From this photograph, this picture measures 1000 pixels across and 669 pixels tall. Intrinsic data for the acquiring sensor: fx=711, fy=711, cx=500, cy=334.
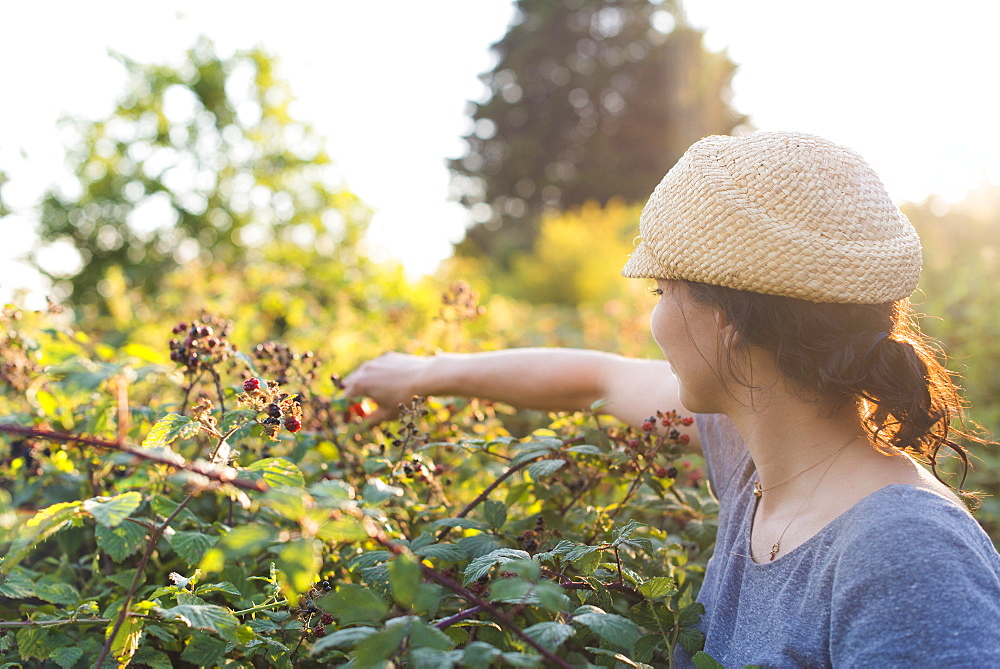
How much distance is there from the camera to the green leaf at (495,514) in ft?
4.34

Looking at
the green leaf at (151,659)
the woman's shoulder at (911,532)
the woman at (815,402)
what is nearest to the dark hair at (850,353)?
the woman at (815,402)

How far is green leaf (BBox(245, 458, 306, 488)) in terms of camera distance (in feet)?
2.91

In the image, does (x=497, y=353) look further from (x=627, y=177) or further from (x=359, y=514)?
(x=627, y=177)

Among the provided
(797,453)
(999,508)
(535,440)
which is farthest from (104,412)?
(999,508)

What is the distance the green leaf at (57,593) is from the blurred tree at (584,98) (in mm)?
32367

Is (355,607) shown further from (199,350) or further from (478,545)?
(199,350)

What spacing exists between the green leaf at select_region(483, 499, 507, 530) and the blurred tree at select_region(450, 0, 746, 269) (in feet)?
106

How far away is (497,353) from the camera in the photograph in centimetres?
193

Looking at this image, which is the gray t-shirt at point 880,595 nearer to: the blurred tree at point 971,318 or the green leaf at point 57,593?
the green leaf at point 57,593

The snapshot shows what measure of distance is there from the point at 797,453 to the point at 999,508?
1.66m

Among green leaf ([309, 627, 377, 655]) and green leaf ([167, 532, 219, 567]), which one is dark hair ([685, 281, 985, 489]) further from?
green leaf ([167, 532, 219, 567])

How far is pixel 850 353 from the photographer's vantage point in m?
1.20

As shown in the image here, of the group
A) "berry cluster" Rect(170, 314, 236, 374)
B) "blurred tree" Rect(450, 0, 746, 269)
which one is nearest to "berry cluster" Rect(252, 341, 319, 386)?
"berry cluster" Rect(170, 314, 236, 374)

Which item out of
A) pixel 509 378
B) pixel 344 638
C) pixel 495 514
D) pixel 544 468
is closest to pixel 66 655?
pixel 344 638
